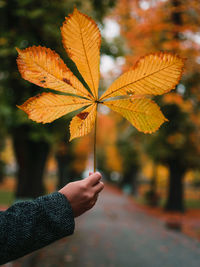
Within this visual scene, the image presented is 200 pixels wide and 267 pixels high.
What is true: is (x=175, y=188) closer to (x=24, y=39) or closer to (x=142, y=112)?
(x=24, y=39)

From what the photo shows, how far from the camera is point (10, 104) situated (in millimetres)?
5750

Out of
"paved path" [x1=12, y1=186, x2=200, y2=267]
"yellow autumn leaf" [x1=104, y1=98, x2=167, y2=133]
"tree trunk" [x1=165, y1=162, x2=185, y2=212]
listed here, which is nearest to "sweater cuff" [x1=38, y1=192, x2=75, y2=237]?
"yellow autumn leaf" [x1=104, y1=98, x2=167, y2=133]

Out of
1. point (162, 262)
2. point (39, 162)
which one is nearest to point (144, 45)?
point (39, 162)

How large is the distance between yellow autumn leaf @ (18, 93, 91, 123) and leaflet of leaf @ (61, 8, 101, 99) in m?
0.10

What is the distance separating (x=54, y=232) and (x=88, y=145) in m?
25.8

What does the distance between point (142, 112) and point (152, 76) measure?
0.14 metres

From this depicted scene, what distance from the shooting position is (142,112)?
962 mm

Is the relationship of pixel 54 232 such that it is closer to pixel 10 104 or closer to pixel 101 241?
pixel 10 104

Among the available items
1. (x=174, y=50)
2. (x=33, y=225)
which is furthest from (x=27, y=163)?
(x=33, y=225)

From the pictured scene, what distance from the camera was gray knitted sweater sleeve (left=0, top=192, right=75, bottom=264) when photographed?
87cm

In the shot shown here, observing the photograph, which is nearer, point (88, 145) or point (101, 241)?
point (101, 241)

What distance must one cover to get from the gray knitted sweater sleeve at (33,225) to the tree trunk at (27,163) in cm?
611

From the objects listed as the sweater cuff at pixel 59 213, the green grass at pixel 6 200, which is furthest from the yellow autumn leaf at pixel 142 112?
the green grass at pixel 6 200

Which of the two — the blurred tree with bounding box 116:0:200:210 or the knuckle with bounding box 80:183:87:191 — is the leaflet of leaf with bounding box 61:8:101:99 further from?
the blurred tree with bounding box 116:0:200:210
